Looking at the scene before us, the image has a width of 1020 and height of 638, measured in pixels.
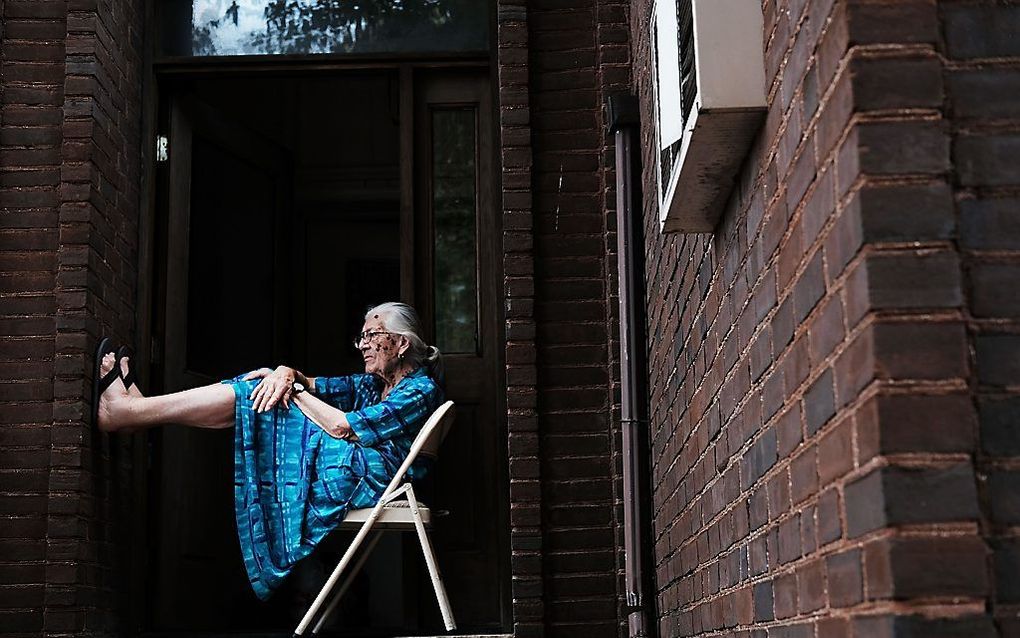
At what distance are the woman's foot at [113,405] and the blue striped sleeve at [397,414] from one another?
79 cm

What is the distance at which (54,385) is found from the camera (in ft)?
15.5

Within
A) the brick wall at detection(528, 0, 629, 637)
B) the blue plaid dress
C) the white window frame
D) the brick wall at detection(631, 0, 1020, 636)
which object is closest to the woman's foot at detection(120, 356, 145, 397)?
Result: the blue plaid dress

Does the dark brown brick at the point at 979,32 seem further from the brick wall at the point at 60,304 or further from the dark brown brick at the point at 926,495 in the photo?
the brick wall at the point at 60,304

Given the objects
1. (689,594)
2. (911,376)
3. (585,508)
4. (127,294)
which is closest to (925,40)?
(911,376)

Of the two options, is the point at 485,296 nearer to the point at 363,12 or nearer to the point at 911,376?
the point at 363,12

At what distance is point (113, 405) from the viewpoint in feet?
15.8

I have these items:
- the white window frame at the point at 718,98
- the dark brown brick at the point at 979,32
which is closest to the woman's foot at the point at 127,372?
the white window frame at the point at 718,98

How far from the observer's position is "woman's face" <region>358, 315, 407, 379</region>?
5043 mm

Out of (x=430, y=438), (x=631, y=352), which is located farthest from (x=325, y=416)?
(x=631, y=352)

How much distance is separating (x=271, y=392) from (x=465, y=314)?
880mm

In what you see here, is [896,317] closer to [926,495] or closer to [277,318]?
[926,495]

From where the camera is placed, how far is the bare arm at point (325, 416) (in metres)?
4.78

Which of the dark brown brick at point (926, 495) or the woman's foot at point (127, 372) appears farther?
the woman's foot at point (127, 372)

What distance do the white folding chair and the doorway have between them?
42cm
